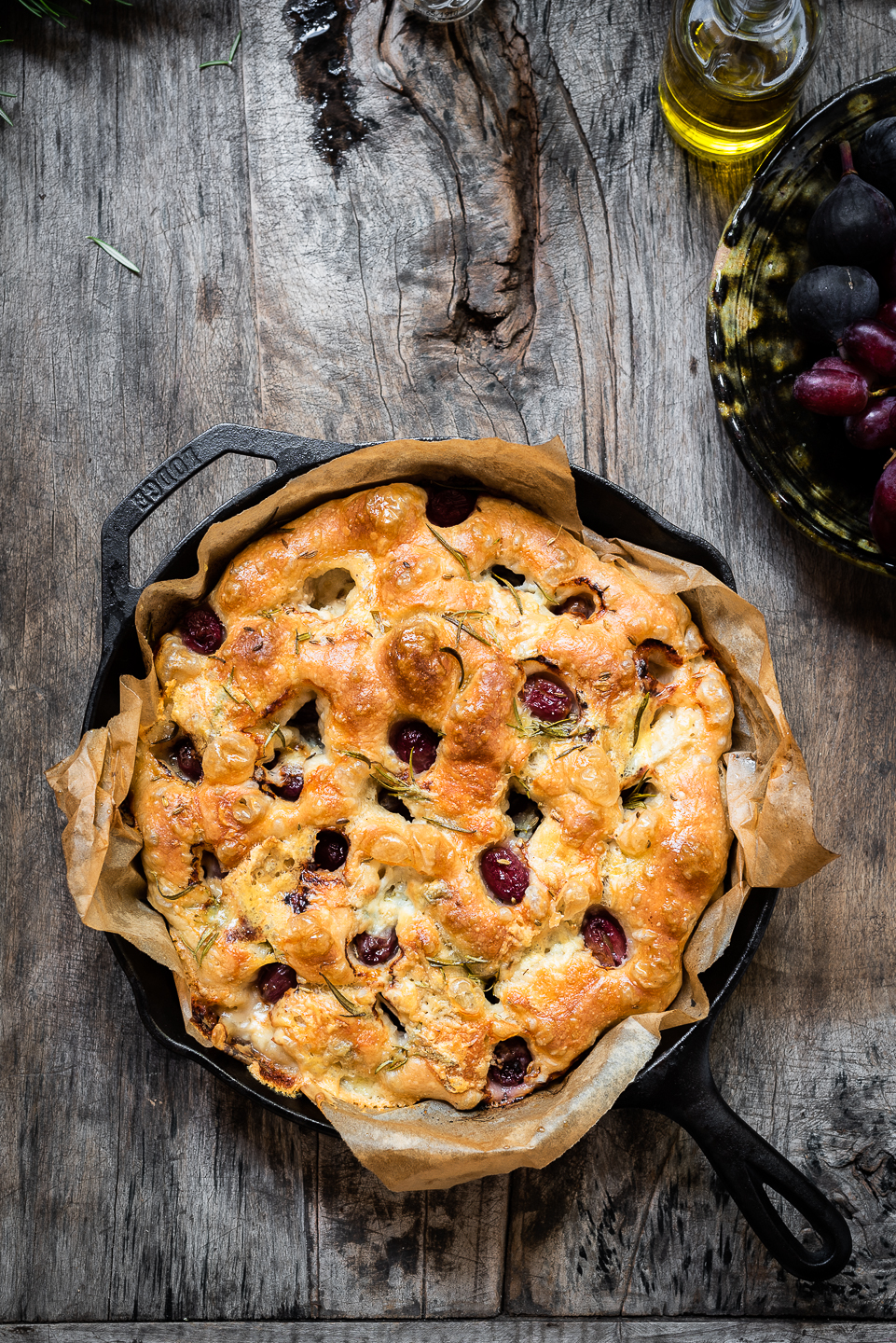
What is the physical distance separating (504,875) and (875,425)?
4.93ft

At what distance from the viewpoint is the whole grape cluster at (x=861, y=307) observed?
234 centimetres

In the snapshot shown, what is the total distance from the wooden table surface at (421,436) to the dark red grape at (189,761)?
24.8 inches

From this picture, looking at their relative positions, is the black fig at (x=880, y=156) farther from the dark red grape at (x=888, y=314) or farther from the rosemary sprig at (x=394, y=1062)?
the rosemary sprig at (x=394, y=1062)

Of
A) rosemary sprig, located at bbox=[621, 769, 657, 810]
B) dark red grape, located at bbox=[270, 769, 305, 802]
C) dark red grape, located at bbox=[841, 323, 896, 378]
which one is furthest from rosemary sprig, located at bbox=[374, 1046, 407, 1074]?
dark red grape, located at bbox=[841, 323, 896, 378]

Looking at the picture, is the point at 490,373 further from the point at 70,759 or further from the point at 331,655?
the point at 70,759

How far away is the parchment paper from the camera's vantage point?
85.4 inches

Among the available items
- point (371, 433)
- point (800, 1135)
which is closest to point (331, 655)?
point (371, 433)

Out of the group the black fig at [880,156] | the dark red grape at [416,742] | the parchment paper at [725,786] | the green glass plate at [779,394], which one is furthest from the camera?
the green glass plate at [779,394]

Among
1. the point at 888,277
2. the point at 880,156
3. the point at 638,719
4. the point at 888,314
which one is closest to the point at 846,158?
the point at 880,156

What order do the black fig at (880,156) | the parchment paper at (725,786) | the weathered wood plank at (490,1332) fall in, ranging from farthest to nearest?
the weathered wood plank at (490,1332), the black fig at (880,156), the parchment paper at (725,786)

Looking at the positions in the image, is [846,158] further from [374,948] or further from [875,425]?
[374,948]

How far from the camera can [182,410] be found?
9.13 ft

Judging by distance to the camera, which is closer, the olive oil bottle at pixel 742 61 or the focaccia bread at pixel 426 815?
the focaccia bread at pixel 426 815

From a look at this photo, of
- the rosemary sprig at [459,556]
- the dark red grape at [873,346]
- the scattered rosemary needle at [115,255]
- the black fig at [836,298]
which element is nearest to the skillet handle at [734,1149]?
the rosemary sprig at [459,556]
